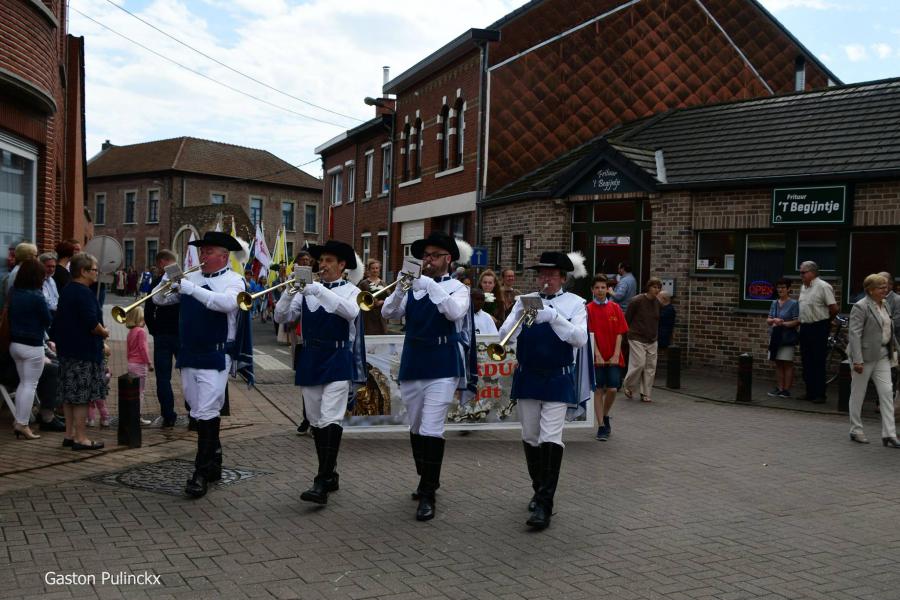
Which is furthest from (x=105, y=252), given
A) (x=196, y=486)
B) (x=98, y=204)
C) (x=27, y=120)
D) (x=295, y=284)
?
(x=98, y=204)

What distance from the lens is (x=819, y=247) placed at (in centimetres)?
1473

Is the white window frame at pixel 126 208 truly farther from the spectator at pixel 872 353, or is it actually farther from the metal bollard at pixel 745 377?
the spectator at pixel 872 353

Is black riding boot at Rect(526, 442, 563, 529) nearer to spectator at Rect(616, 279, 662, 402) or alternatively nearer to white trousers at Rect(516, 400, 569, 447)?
white trousers at Rect(516, 400, 569, 447)

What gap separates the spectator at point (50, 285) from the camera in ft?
30.6

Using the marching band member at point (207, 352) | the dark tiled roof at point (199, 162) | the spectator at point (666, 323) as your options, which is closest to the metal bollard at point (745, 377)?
the spectator at point (666, 323)

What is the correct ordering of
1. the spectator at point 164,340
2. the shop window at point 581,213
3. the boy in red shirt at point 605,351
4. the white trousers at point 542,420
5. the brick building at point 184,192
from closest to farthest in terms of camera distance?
the white trousers at point 542,420 → the spectator at point 164,340 → the boy in red shirt at point 605,351 → the shop window at point 581,213 → the brick building at point 184,192

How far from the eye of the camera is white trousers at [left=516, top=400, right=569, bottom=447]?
243 inches

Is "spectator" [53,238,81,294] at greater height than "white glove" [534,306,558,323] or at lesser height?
greater

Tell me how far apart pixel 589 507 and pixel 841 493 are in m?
2.27

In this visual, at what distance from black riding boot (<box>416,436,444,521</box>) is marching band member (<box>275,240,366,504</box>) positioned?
2.25 ft

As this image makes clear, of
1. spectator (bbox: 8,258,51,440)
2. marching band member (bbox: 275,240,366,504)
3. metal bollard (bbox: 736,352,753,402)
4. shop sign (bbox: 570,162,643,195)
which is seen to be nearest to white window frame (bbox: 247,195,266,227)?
shop sign (bbox: 570,162,643,195)

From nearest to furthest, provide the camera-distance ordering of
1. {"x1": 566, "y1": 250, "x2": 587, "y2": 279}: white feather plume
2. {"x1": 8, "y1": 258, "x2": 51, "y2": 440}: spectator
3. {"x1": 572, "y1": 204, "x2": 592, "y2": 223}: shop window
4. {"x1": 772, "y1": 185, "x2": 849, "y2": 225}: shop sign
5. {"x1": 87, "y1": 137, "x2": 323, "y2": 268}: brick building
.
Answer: {"x1": 566, "y1": 250, "x2": 587, "y2": 279}: white feather plume < {"x1": 8, "y1": 258, "x2": 51, "y2": 440}: spectator < {"x1": 772, "y1": 185, "x2": 849, "y2": 225}: shop sign < {"x1": 572, "y1": 204, "x2": 592, "y2": 223}: shop window < {"x1": 87, "y1": 137, "x2": 323, "y2": 268}: brick building

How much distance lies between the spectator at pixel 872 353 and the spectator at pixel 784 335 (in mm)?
3581

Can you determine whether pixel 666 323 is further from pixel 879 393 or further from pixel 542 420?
pixel 542 420
